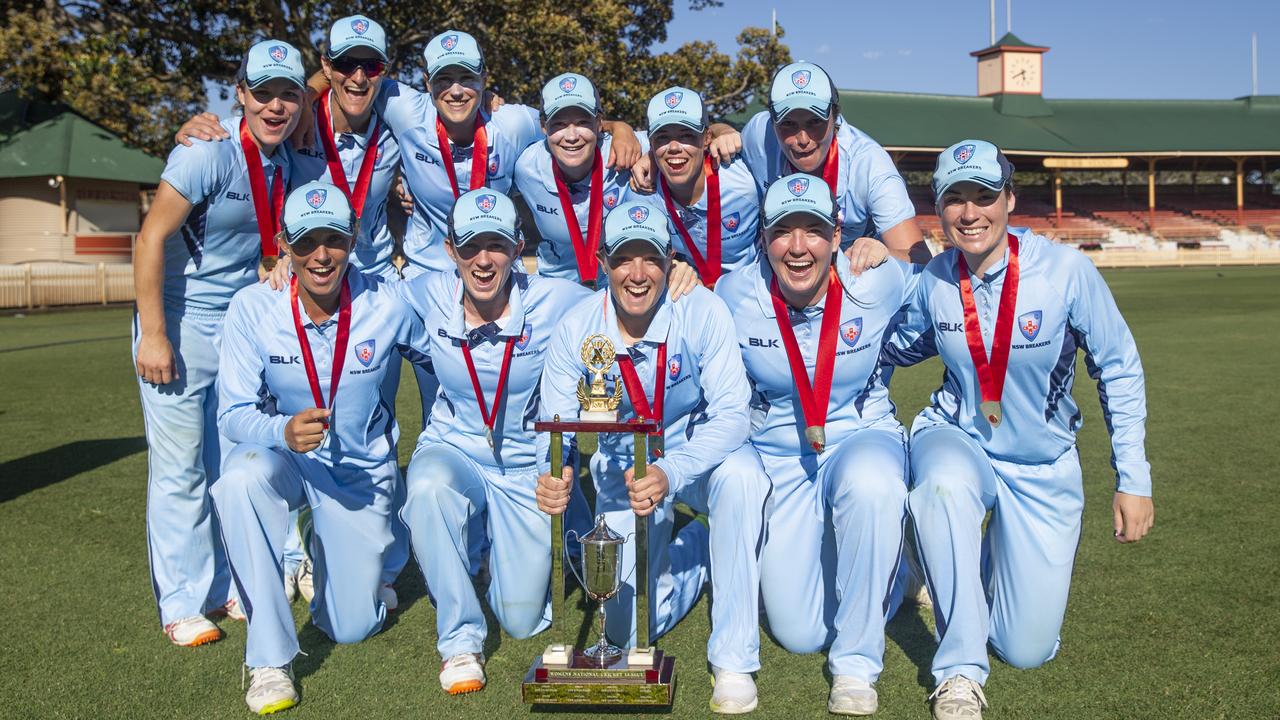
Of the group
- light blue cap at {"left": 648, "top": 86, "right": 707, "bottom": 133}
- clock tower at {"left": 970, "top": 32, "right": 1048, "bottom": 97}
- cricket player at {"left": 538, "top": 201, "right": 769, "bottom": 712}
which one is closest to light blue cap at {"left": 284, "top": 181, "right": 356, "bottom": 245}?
cricket player at {"left": 538, "top": 201, "right": 769, "bottom": 712}

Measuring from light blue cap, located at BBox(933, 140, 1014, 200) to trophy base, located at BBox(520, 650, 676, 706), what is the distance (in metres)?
2.20

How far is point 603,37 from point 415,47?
3.81 metres

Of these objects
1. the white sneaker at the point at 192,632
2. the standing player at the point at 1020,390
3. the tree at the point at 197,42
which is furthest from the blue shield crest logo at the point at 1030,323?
the tree at the point at 197,42

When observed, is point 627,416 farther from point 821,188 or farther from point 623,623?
point 821,188

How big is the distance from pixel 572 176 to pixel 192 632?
2858 millimetres

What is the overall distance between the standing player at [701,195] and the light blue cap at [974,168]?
51.9 inches

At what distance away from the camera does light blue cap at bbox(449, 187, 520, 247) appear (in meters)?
4.66

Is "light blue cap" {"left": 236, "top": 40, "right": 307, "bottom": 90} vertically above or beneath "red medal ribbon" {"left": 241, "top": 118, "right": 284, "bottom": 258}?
above

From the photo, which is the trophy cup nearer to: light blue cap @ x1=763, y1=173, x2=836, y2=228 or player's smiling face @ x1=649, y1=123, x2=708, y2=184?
light blue cap @ x1=763, y1=173, x2=836, y2=228

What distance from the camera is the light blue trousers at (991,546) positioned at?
4.03 m

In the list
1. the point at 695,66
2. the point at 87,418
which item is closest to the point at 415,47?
the point at 695,66

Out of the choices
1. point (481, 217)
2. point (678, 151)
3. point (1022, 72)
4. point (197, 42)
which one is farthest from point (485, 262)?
point (1022, 72)

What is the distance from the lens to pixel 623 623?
4.90 meters

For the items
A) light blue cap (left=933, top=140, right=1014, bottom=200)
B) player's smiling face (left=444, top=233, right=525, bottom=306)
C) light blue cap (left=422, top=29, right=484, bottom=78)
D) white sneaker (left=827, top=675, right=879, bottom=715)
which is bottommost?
white sneaker (left=827, top=675, right=879, bottom=715)
